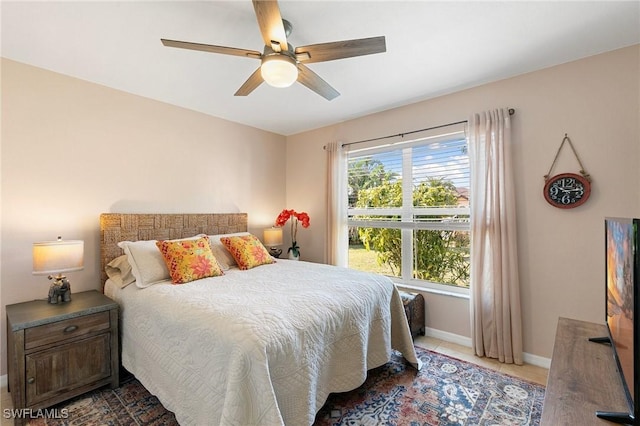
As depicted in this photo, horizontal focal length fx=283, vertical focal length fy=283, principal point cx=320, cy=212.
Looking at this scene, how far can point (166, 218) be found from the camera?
3004mm

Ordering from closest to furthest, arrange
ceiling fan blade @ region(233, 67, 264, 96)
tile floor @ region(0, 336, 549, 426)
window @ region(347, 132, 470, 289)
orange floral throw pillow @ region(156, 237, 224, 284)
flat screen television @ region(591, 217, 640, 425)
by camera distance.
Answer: flat screen television @ region(591, 217, 640, 425) → ceiling fan blade @ region(233, 67, 264, 96) → tile floor @ region(0, 336, 549, 426) → orange floral throw pillow @ region(156, 237, 224, 284) → window @ region(347, 132, 470, 289)

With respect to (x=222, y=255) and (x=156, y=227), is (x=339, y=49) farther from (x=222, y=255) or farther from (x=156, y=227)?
(x=156, y=227)

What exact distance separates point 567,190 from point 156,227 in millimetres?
3767

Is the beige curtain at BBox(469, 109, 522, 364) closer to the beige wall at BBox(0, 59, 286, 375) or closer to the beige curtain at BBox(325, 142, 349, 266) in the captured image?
the beige curtain at BBox(325, 142, 349, 266)

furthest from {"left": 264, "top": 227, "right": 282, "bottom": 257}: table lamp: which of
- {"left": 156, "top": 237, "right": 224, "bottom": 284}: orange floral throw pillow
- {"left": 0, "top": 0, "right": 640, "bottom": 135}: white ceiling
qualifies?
{"left": 0, "top": 0, "right": 640, "bottom": 135}: white ceiling

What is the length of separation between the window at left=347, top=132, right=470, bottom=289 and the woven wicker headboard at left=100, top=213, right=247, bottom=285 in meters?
1.60

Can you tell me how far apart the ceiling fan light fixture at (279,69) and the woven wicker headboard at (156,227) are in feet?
6.60

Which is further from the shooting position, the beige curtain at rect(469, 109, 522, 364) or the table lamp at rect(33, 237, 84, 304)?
the beige curtain at rect(469, 109, 522, 364)

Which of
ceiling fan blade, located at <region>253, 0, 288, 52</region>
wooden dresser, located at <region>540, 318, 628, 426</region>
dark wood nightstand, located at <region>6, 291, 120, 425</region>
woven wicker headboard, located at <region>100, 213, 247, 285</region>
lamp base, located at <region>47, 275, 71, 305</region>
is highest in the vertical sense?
ceiling fan blade, located at <region>253, 0, 288, 52</region>

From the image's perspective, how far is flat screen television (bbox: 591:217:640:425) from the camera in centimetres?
87

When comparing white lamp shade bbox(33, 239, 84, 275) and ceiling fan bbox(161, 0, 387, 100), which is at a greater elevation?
ceiling fan bbox(161, 0, 387, 100)

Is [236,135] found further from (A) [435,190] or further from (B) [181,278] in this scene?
(A) [435,190]

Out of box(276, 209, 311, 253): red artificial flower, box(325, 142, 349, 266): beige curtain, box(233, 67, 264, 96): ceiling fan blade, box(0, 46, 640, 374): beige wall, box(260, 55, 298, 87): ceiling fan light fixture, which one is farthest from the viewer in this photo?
box(276, 209, 311, 253): red artificial flower

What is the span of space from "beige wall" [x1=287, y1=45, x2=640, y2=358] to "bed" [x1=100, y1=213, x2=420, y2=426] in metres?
1.23
